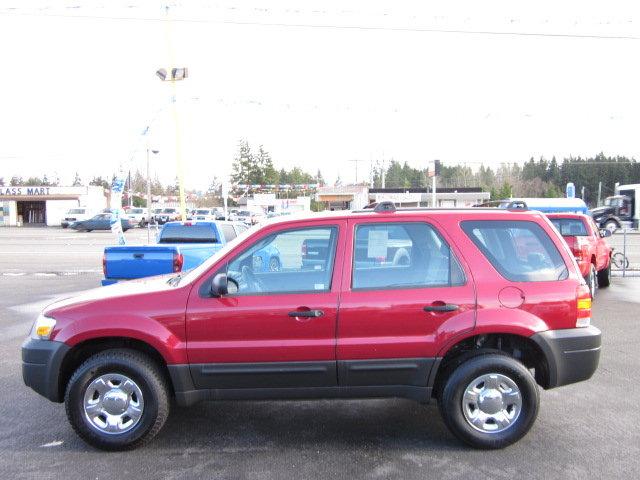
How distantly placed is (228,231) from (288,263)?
6.99 metres

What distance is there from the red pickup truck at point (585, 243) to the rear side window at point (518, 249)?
614 cm

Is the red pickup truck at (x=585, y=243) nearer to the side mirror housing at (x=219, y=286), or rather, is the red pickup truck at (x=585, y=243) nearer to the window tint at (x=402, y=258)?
the window tint at (x=402, y=258)

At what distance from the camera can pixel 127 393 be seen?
156 inches

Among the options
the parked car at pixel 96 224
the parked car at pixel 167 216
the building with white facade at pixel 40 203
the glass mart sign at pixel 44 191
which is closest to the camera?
the parked car at pixel 96 224

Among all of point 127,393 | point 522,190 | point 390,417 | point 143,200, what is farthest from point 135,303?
point 522,190

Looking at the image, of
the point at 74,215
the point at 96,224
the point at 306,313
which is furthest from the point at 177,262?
the point at 74,215

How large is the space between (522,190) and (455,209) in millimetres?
105874

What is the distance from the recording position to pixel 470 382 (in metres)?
3.94

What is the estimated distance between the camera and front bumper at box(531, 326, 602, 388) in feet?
13.0

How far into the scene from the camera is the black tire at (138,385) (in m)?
3.89

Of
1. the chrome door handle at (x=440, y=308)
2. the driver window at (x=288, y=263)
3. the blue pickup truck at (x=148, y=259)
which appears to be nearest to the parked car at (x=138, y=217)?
the blue pickup truck at (x=148, y=259)

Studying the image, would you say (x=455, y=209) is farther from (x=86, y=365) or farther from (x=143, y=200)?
(x=143, y=200)

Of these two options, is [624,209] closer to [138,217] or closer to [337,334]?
[337,334]

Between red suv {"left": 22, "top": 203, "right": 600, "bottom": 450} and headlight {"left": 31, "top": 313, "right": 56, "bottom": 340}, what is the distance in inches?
0.5
